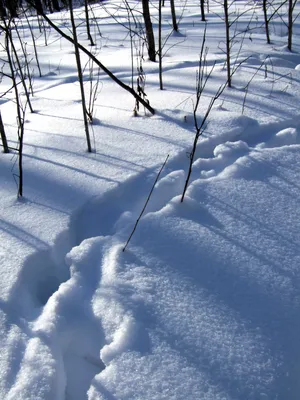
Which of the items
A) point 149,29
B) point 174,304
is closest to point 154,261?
point 174,304

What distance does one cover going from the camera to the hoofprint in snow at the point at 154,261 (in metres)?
1.17

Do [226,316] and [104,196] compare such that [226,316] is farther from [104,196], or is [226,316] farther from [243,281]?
[104,196]

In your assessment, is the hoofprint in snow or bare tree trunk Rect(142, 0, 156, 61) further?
bare tree trunk Rect(142, 0, 156, 61)

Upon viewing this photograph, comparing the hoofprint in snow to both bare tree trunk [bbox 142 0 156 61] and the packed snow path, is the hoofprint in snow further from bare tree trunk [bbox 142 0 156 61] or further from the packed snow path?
bare tree trunk [bbox 142 0 156 61]

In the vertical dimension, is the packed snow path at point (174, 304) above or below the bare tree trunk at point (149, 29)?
below

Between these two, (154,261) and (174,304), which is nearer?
(174,304)

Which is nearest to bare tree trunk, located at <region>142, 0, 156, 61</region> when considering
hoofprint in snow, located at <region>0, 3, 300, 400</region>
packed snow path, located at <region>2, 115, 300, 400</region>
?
hoofprint in snow, located at <region>0, 3, 300, 400</region>

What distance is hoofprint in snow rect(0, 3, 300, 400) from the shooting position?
1.17 metres

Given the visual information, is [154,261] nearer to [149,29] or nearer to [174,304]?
[174,304]

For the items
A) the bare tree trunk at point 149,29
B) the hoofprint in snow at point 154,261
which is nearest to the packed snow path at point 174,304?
the hoofprint in snow at point 154,261

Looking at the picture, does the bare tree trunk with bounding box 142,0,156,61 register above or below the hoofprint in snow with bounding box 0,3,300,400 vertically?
above

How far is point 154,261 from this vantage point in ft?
5.09

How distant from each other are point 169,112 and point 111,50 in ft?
9.86

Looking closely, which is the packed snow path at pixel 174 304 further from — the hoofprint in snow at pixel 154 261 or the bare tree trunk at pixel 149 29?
the bare tree trunk at pixel 149 29
